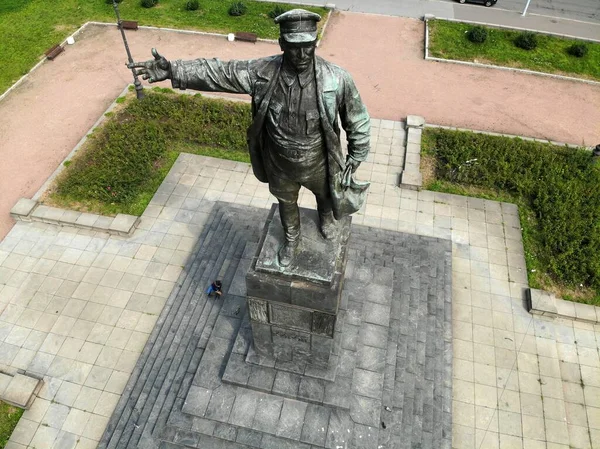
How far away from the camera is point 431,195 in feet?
46.5

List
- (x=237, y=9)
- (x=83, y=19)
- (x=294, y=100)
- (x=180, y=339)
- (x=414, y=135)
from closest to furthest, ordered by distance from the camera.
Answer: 1. (x=294, y=100)
2. (x=180, y=339)
3. (x=414, y=135)
4. (x=237, y=9)
5. (x=83, y=19)

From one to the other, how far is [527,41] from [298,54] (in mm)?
19783

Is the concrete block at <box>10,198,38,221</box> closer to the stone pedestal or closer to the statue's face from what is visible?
the stone pedestal

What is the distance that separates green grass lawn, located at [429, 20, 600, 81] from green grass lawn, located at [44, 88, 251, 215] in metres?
10.5

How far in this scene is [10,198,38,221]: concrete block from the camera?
1336cm

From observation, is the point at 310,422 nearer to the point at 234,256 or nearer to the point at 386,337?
the point at 386,337

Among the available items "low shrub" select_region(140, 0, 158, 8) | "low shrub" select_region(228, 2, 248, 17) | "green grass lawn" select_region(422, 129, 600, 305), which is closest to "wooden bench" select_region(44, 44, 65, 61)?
"low shrub" select_region(140, 0, 158, 8)

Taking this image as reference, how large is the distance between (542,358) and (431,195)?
5.65 metres

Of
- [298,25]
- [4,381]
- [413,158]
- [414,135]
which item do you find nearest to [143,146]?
[4,381]

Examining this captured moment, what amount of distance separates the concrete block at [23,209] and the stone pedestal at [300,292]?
29.5ft

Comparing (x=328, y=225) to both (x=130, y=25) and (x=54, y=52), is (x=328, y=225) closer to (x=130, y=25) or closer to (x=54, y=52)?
(x=54, y=52)

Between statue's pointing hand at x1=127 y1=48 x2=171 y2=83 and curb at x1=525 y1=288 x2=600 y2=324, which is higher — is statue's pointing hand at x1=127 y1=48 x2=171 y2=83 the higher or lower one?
the higher one

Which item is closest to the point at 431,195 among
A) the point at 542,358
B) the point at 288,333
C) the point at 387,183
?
the point at 387,183

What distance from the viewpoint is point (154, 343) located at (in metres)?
10.6
